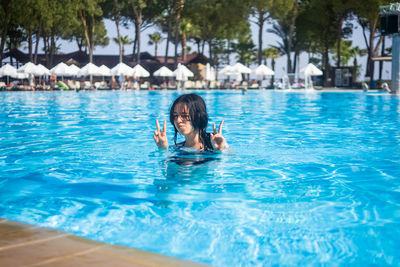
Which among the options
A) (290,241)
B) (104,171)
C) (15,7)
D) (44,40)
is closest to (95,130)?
(104,171)

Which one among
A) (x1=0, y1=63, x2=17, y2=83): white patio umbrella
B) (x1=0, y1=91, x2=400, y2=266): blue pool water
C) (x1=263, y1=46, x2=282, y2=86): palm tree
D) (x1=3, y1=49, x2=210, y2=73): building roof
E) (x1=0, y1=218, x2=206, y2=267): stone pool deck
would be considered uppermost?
(x1=263, y1=46, x2=282, y2=86): palm tree

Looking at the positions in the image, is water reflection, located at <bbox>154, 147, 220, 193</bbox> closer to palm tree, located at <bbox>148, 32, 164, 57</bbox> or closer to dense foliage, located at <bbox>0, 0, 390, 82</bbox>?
dense foliage, located at <bbox>0, 0, 390, 82</bbox>

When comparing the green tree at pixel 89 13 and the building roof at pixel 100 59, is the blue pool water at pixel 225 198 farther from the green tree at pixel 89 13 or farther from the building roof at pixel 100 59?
the building roof at pixel 100 59

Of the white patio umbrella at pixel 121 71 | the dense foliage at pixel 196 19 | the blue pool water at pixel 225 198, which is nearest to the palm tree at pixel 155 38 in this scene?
the dense foliage at pixel 196 19

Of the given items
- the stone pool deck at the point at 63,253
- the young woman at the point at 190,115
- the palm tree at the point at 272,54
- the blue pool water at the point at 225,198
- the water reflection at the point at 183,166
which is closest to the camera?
the stone pool deck at the point at 63,253

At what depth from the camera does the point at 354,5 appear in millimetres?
44281

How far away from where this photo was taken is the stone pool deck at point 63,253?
7.20ft

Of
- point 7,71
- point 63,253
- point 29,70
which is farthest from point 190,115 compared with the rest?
point 7,71

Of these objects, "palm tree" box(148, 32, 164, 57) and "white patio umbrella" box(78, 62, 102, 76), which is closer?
"white patio umbrella" box(78, 62, 102, 76)

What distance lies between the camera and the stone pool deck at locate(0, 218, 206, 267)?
7.20ft

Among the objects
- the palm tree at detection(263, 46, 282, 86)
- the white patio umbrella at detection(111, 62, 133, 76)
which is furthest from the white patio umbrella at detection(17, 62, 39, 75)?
the palm tree at detection(263, 46, 282, 86)

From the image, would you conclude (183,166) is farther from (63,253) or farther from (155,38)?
(155,38)

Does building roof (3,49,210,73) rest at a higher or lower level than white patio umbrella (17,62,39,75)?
higher

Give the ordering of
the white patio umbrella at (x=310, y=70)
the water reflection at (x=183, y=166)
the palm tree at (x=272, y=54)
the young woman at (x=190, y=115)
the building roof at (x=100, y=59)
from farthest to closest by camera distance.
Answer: the palm tree at (x=272, y=54), the building roof at (x=100, y=59), the white patio umbrella at (x=310, y=70), the young woman at (x=190, y=115), the water reflection at (x=183, y=166)
